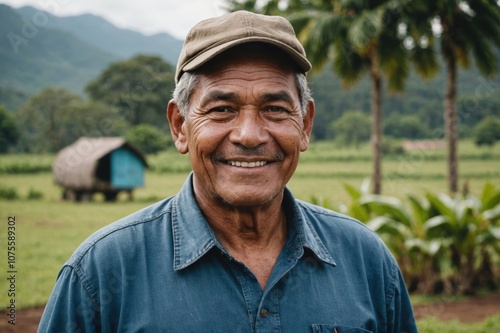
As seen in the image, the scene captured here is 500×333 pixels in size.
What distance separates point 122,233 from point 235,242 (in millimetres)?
399

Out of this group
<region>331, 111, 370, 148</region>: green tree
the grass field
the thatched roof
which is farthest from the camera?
<region>331, 111, 370, 148</region>: green tree

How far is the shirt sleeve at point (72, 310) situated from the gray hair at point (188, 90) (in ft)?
2.25

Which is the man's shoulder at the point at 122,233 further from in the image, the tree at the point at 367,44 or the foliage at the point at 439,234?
the tree at the point at 367,44

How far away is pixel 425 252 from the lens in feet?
20.9

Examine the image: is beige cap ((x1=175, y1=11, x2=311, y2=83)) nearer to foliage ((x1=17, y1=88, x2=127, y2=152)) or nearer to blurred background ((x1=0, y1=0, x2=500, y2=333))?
blurred background ((x1=0, y1=0, x2=500, y2=333))

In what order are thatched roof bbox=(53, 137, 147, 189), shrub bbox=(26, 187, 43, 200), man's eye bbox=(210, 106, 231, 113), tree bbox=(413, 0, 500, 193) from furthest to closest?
thatched roof bbox=(53, 137, 147, 189)
shrub bbox=(26, 187, 43, 200)
tree bbox=(413, 0, 500, 193)
man's eye bbox=(210, 106, 231, 113)

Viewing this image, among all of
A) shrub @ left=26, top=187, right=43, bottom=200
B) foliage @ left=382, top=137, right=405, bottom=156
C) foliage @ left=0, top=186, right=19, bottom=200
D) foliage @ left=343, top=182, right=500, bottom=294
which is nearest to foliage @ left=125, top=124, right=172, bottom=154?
shrub @ left=26, top=187, right=43, bottom=200

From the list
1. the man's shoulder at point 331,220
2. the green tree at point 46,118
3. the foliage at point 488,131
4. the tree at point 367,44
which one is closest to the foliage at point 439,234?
the man's shoulder at point 331,220

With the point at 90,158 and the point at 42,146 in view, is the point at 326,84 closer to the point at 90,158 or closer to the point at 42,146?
the point at 42,146

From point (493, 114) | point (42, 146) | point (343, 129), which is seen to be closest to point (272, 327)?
point (42, 146)

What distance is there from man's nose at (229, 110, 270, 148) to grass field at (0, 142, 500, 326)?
5.00m

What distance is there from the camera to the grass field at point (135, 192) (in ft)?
28.6

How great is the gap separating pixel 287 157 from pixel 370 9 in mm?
13720

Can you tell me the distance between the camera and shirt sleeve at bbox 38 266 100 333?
157 cm
